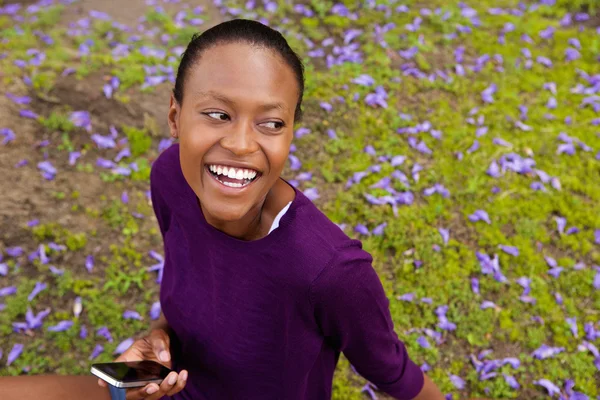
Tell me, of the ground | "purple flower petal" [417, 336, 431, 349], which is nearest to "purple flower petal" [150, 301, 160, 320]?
the ground

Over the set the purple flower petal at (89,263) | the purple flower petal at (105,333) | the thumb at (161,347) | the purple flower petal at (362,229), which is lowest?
the purple flower petal at (105,333)

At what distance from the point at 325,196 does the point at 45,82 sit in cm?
294

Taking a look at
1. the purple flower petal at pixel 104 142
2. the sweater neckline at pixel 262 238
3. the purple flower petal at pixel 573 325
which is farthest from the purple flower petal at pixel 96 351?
the purple flower petal at pixel 573 325

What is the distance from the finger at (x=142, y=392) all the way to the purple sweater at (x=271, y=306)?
303 mm

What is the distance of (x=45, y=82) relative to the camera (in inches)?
205

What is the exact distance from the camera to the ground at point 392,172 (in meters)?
3.77

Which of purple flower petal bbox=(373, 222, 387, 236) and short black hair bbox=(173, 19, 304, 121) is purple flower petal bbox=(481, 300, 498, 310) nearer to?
purple flower petal bbox=(373, 222, 387, 236)

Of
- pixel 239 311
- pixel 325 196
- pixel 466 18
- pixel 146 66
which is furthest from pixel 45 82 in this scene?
pixel 466 18

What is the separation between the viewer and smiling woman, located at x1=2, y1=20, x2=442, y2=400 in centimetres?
169

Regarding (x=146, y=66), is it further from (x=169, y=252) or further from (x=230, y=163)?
(x=230, y=163)

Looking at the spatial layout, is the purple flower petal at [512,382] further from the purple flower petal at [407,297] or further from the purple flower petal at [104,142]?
the purple flower petal at [104,142]

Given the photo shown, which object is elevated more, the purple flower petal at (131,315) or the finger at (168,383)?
the finger at (168,383)

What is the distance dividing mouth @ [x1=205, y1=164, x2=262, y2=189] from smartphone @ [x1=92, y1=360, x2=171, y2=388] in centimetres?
81

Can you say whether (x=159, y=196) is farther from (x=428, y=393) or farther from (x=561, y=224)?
(x=561, y=224)
